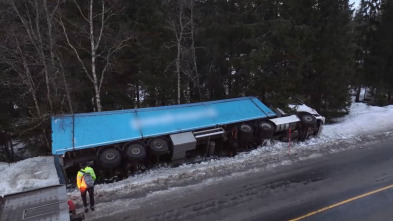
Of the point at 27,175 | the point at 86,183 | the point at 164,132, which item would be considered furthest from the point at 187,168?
the point at 27,175

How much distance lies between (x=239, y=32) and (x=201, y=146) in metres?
7.06

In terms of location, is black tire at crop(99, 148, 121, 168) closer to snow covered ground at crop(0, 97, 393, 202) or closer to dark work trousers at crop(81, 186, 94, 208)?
snow covered ground at crop(0, 97, 393, 202)

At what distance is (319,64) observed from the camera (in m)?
19.0

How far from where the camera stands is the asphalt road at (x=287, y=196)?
336 inches

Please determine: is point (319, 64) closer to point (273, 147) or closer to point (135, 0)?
point (273, 147)

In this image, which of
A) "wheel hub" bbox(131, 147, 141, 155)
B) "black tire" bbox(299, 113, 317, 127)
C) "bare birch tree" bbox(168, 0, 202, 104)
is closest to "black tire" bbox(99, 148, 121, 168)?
"wheel hub" bbox(131, 147, 141, 155)

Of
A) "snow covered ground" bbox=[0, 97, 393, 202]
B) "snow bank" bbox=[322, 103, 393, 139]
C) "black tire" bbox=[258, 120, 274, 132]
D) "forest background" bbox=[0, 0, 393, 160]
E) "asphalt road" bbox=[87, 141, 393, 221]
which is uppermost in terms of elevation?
"forest background" bbox=[0, 0, 393, 160]

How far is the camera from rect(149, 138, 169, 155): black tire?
1117 centimetres

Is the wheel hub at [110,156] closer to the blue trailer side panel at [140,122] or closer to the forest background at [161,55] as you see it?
the blue trailer side panel at [140,122]

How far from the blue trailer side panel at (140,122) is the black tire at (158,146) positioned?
277 mm

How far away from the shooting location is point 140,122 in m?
12.0

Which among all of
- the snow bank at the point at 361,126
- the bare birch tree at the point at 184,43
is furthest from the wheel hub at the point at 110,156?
the snow bank at the point at 361,126

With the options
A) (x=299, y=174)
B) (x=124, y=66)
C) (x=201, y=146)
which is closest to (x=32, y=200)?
(x=201, y=146)

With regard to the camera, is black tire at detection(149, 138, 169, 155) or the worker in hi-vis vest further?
black tire at detection(149, 138, 169, 155)
